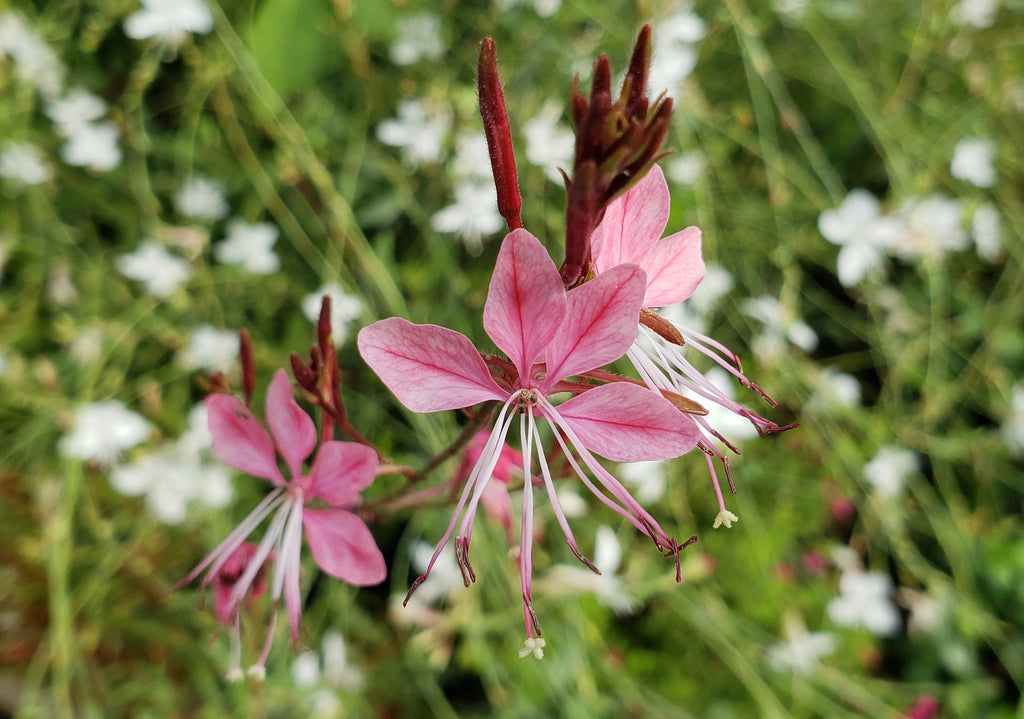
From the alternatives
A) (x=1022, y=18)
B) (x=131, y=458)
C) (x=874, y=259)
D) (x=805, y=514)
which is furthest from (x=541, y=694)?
(x=1022, y=18)

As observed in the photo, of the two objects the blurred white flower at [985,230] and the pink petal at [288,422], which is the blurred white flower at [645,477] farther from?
the blurred white flower at [985,230]

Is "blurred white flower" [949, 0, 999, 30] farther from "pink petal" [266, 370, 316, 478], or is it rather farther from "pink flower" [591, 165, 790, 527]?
"pink petal" [266, 370, 316, 478]

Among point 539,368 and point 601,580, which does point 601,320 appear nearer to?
point 539,368

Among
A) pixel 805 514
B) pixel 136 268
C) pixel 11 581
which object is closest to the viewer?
pixel 136 268

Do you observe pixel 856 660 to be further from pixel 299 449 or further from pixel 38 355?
pixel 38 355

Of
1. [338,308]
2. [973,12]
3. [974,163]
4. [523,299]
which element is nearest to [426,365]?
[523,299]
